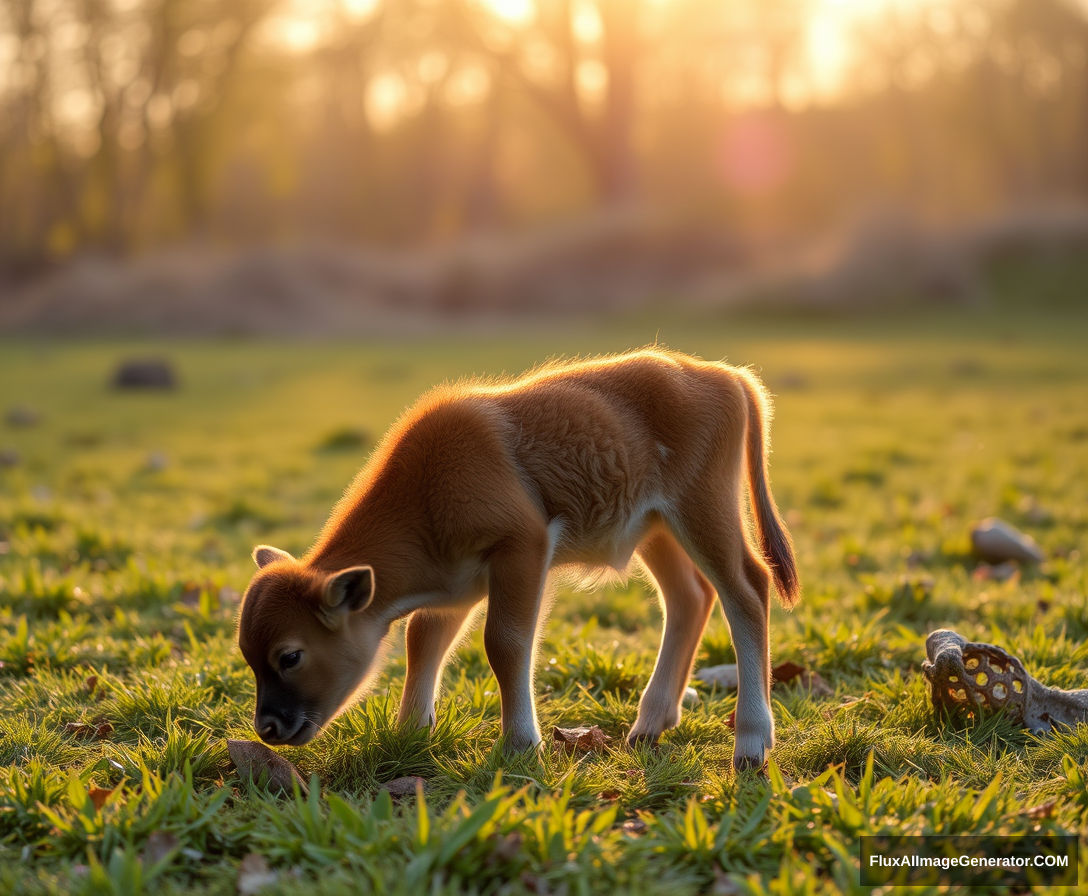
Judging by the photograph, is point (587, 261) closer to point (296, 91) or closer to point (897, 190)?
point (296, 91)

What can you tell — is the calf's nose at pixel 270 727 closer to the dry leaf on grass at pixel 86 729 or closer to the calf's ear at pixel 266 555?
the calf's ear at pixel 266 555

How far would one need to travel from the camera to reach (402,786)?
381cm

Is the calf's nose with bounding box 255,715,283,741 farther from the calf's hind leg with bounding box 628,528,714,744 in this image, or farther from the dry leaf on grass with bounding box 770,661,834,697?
the dry leaf on grass with bounding box 770,661,834,697

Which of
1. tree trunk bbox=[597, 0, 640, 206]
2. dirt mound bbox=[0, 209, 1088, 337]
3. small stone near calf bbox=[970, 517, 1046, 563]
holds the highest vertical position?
tree trunk bbox=[597, 0, 640, 206]

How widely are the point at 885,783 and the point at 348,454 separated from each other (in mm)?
9589

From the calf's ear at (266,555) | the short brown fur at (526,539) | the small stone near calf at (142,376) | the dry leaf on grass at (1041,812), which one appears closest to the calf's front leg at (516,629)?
the short brown fur at (526,539)

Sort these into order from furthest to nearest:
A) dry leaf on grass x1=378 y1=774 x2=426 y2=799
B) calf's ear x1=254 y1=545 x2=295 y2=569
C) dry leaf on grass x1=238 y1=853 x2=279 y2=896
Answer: calf's ear x1=254 y1=545 x2=295 y2=569 < dry leaf on grass x1=378 y1=774 x2=426 y2=799 < dry leaf on grass x1=238 y1=853 x2=279 y2=896

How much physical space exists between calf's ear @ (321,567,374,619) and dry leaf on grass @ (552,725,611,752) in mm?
1141

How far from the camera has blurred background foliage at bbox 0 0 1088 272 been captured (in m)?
39.6

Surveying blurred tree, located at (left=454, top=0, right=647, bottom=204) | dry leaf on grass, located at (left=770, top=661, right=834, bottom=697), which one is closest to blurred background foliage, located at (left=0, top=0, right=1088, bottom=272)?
blurred tree, located at (left=454, top=0, right=647, bottom=204)

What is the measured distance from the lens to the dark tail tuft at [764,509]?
14.7 ft

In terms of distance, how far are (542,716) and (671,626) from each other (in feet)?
2.35

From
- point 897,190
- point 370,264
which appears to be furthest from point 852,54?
point 370,264

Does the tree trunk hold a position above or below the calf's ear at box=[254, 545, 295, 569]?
above
